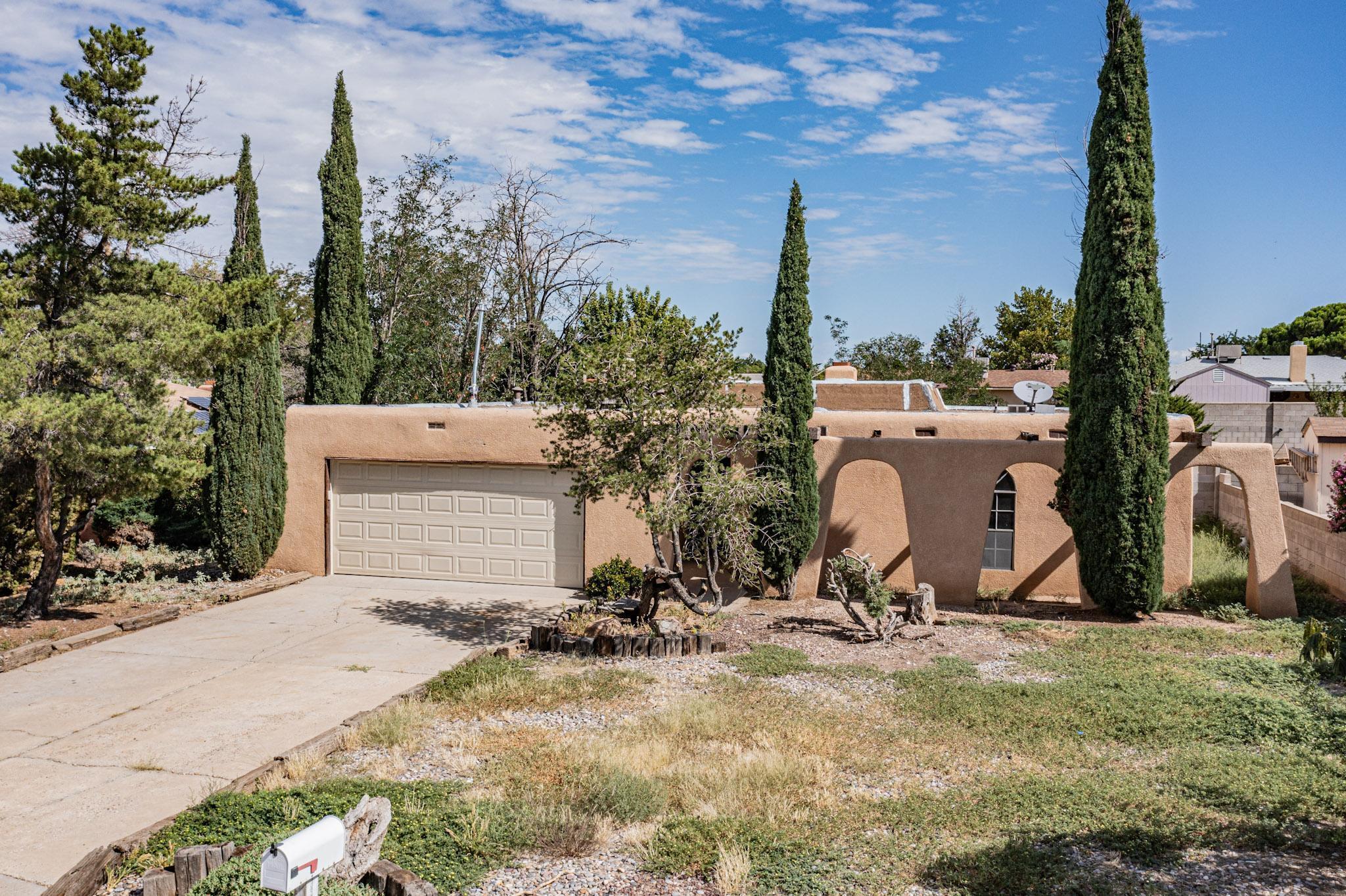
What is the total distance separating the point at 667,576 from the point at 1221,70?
1188 centimetres

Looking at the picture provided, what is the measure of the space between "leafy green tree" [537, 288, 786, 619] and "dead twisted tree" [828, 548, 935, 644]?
155cm

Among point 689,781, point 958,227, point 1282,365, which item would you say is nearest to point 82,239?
point 689,781

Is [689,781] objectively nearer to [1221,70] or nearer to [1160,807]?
[1160,807]

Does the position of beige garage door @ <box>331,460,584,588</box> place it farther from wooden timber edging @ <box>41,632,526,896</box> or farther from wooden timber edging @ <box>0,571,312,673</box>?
wooden timber edging @ <box>41,632,526,896</box>

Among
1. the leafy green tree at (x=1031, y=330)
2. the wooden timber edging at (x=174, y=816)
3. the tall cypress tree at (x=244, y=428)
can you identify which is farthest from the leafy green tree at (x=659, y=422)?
the leafy green tree at (x=1031, y=330)

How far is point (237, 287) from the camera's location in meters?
13.1

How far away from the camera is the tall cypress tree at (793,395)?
1462cm

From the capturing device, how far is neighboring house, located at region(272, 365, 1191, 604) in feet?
47.4

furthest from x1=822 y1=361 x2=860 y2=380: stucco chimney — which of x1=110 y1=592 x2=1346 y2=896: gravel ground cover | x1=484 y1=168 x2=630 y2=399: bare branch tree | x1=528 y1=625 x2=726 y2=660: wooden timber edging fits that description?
x1=528 y1=625 x2=726 y2=660: wooden timber edging

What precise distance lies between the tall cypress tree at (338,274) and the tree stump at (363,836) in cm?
1634

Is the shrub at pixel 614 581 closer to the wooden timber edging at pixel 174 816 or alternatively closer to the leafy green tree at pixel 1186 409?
the wooden timber edging at pixel 174 816

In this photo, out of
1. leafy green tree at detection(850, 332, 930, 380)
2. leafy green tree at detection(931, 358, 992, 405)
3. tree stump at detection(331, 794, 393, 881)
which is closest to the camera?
tree stump at detection(331, 794, 393, 881)

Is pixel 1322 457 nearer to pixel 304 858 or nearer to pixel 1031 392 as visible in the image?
pixel 1031 392

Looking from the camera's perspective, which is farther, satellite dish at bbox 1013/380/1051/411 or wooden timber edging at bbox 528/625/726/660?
satellite dish at bbox 1013/380/1051/411
